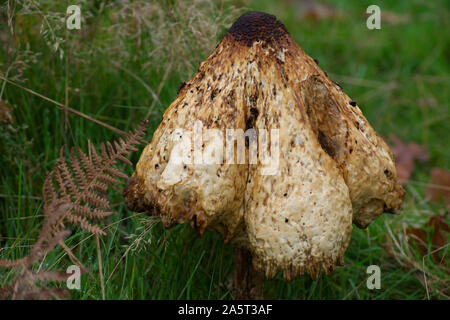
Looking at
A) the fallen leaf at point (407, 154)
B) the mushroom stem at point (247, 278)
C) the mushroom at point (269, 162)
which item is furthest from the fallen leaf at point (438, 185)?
the mushroom stem at point (247, 278)

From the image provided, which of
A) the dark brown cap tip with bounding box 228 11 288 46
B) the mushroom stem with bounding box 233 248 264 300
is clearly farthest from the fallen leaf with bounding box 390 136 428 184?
the dark brown cap tip with bounding box 228 11 288 46

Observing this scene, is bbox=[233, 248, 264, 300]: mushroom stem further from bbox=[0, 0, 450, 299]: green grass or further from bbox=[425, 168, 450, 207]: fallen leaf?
bbox=[425, 168, 450, 207]: fallen leaf

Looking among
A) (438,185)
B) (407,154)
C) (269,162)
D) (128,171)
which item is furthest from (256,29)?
(407,154)

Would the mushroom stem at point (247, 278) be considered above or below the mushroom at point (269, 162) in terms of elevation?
below

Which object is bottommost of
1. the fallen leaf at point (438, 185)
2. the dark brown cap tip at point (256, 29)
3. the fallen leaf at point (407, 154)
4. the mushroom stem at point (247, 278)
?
the mushroom stem at point (247, 278)

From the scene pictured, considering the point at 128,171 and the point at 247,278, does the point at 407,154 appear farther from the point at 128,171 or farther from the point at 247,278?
the point at 128,171

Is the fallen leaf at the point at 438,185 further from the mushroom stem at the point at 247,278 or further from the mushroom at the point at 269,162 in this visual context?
the mushroom stem at the point at 247,278
